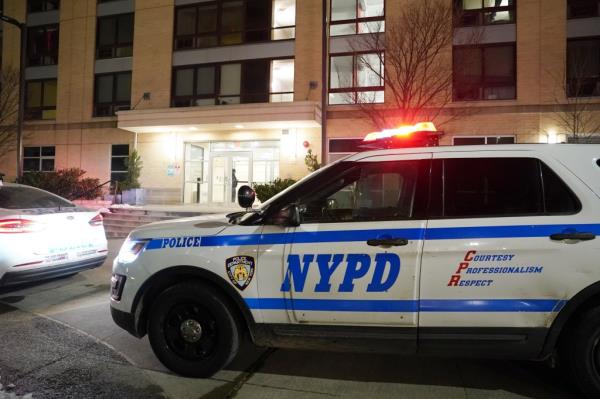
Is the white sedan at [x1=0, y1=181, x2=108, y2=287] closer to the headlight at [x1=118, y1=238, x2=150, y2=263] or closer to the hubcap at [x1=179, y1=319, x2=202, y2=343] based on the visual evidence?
the headlight at [x1=118, y1=238, x2=150, y2=263]

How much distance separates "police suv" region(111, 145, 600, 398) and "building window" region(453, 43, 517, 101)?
14.5 m

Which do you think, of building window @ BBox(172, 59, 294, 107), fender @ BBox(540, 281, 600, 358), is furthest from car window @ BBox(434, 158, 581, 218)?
building window @ BBox(172, 59, 294, 107)

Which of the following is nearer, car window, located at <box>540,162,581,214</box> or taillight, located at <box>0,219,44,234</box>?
car window, located at <box>540,162,581,214</box>

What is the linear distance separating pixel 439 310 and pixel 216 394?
183 cm

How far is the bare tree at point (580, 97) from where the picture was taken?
52.1ft

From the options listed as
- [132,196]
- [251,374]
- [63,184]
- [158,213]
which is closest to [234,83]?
[132,196]

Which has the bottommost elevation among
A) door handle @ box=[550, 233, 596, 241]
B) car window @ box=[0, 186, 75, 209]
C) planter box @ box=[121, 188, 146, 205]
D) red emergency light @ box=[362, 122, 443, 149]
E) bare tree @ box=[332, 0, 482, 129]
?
door handle @ box=[550, 233, 596, 241]

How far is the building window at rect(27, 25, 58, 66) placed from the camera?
77.5ft

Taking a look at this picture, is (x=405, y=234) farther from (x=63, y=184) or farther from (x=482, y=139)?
(x=63, y=184)

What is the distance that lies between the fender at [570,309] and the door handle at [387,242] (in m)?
1.19

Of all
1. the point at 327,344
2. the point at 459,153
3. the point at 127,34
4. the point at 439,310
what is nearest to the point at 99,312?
the point at 327,344

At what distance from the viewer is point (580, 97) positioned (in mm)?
15992

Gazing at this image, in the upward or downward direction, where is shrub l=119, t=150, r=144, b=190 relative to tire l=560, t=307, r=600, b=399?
upward

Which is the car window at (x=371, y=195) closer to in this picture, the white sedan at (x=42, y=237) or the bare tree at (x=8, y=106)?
the white sedan at (x=42, y=237)
